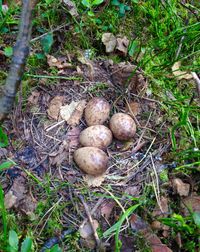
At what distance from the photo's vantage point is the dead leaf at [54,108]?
2.25m

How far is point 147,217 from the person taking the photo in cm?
198

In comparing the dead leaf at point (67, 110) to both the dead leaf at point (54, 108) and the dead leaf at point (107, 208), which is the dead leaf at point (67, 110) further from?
the dead leaf at point (107, 208)

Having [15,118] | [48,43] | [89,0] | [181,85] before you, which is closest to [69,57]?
[48,43]

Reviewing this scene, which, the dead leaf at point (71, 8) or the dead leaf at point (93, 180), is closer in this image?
the dead leaf at point (93, 180)

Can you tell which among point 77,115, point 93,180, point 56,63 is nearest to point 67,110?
point 77,115

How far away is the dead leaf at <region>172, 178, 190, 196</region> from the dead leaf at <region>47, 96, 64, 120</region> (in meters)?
0.81

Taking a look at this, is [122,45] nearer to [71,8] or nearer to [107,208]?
[71,8]

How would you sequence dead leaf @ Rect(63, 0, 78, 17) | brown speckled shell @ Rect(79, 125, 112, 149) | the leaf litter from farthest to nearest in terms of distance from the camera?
dead leaf @ Rect(63, 0, 78, 17) → brown speckled shell @ Rect(79, 125, 112, 149) → the leaf litter

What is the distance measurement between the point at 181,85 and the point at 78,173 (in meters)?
0.98

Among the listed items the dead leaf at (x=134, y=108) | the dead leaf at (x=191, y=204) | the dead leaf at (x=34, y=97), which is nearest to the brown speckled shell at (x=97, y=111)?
the dead leaf at (x=134, y=108)

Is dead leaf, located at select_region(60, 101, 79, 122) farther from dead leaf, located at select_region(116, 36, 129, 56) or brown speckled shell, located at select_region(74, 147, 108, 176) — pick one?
dead leaf, located at select_region(116, 36, 129, 56)

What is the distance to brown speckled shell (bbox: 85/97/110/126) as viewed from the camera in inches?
85.9

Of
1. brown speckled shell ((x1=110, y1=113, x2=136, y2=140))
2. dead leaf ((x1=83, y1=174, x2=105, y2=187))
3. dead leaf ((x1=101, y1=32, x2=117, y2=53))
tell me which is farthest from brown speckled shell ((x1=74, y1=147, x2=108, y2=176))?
dead leaf ((x1=101, y1=32, x2=117, y2=53))

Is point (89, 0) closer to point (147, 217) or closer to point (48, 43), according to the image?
point (48, 43)
